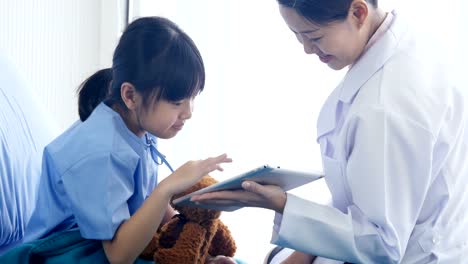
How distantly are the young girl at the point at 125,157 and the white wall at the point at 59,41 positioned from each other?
0.76m

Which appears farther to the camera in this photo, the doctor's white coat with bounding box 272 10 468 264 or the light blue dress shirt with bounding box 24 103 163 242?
the light blue dress shirt with bounding box 24 103 163 242

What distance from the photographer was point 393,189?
1.07m

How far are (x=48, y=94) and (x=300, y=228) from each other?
1.27 metres

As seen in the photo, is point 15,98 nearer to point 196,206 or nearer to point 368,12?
point 196,206

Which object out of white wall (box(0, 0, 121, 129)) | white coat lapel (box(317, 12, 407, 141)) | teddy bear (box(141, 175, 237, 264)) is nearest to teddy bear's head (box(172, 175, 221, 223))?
teddy bear (box(141, 175, 237, 264))

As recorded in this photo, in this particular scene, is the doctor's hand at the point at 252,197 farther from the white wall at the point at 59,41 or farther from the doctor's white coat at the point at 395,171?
the white wall at the point at 59,41

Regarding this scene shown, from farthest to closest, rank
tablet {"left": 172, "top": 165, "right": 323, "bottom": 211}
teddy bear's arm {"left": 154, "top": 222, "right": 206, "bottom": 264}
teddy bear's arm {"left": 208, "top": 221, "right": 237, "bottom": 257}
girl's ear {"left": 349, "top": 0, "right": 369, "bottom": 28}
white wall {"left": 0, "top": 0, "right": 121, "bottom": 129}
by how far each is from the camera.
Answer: white wall {"left": 0, "top": 0, "right": 121, "bottom": 129}
teddy bear's arm {"left": 208, "top": 221, "right": 237, "bottom": 257}
teddy bear's arm {"left": 154, "top": 222, "right": 206, "bottom": 264}
girl's ear {"left": 349, "top": 0, "right": 369, "bottom": 28}
tablet {"left": 172, "top": 165, "right": 323, "bottom": 211}

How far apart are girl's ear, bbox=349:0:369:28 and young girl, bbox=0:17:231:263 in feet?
1.01

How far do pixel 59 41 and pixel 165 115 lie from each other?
0.99 m

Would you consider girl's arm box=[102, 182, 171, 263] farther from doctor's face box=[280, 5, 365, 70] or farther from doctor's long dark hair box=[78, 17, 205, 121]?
doctor's face box=[280, 5, 365, 70]

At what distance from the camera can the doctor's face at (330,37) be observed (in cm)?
115

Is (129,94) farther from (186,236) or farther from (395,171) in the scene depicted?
(395,171)

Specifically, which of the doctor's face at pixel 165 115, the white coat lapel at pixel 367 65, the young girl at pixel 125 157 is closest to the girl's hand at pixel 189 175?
the young girl at pixel 125 157

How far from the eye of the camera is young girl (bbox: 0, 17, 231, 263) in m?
1.18
